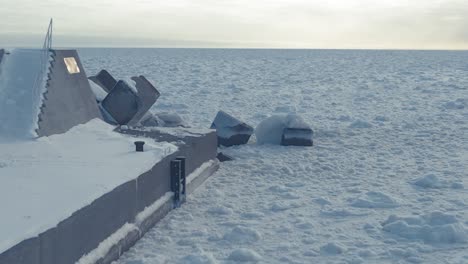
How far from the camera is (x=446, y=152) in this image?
11180mm

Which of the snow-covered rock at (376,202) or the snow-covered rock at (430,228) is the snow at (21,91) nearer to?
the snow-covered rock at (376,202)

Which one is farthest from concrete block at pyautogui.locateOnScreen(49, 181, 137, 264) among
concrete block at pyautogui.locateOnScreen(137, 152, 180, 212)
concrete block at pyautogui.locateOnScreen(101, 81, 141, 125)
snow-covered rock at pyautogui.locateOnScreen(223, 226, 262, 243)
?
concrete block at pyautogui.locateOnScreen(101, 81, 141, 125)

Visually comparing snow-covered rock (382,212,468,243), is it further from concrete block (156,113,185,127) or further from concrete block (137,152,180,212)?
concrete block (156,113,185,127)

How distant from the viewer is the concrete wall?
4043 mm

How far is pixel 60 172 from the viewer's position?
580 cm

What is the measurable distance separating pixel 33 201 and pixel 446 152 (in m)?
8.45

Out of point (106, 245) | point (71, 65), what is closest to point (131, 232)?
point (106, 245)

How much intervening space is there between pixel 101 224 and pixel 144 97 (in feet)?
18.1

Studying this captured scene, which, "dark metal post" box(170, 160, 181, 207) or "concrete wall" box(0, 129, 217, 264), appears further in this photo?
"dark metal post" box(170, 160, 181, 207)

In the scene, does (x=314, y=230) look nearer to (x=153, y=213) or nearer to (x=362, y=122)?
(x=153, y=213)

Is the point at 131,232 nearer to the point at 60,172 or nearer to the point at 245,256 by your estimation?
the point at 60,172

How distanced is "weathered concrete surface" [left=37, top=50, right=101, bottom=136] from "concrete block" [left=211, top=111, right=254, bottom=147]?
10.2 feet

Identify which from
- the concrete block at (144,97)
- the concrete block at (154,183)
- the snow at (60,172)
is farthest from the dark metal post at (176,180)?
the concrete block at (144,97)

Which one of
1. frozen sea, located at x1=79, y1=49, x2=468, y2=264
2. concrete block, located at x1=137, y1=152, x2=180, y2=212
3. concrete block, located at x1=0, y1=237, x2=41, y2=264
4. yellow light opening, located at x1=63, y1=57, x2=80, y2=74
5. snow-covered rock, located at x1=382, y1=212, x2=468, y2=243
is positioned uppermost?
yellow light opening, located at x1=63, y1=57, x2=80, y2=74
